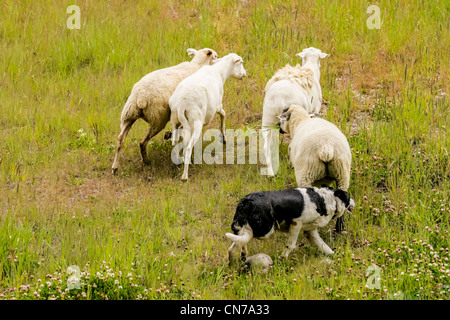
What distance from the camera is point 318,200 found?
6.23m

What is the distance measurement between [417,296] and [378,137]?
308cm

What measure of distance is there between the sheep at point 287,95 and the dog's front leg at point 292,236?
1965mm

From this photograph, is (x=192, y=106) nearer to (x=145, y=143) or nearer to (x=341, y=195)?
(x=145, y=143)

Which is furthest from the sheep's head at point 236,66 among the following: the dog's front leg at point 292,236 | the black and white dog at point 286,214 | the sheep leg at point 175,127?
the dog's front leg at point 292,236

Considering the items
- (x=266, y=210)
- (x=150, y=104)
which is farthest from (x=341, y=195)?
(x=150, y=104)

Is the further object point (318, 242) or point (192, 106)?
point (192, 106)

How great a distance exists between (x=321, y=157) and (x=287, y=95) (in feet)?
6.07

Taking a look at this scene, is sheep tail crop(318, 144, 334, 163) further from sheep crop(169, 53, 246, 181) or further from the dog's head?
sheep crop(169, 53, 246, 181)

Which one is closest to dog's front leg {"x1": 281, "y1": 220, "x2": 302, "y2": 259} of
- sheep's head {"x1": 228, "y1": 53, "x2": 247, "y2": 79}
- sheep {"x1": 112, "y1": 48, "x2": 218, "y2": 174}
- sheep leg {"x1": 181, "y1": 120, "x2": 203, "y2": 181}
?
sheep leg {"x1": 181, "y1": 120, "x2": 203, "y2": 181}

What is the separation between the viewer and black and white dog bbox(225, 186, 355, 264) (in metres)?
6.02

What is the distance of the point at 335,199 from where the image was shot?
6.34m

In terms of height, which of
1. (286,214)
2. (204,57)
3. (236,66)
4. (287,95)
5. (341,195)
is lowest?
(286,214)

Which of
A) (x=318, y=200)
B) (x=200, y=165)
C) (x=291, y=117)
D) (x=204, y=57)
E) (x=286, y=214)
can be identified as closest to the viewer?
(x=286, y=214)

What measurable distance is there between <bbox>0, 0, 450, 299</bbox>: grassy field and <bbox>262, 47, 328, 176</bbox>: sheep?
0.55 m
